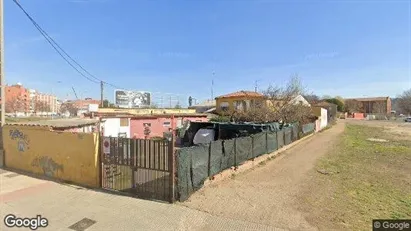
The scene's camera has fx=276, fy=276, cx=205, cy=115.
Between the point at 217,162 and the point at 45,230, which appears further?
the point at 217,162

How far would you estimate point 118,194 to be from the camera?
7.91 m

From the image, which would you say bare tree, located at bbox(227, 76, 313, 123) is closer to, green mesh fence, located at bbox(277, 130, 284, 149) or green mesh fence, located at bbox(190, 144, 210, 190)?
green mesh fence, located at bbox(277, 130, 284, 149)

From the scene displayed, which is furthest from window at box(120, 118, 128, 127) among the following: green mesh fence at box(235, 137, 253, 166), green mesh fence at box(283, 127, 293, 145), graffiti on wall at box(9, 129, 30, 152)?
green mesh fence at box(235, 137, 253, 166)

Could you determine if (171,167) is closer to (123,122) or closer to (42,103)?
(123,122)

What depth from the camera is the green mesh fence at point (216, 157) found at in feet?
30.1

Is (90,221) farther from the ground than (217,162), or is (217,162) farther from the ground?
(217,162)

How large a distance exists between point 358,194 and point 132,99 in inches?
1629

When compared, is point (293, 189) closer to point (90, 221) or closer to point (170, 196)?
point (170, 196)

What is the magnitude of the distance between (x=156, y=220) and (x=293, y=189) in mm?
4705

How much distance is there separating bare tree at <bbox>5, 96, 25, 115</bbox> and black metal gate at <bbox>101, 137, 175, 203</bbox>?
10218 centimetres

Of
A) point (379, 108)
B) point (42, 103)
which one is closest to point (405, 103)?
point (379, 108)

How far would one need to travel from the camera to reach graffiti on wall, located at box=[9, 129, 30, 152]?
11.1m

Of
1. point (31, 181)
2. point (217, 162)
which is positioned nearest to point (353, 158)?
point (217, 162)

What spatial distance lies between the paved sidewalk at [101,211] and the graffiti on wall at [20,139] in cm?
287
